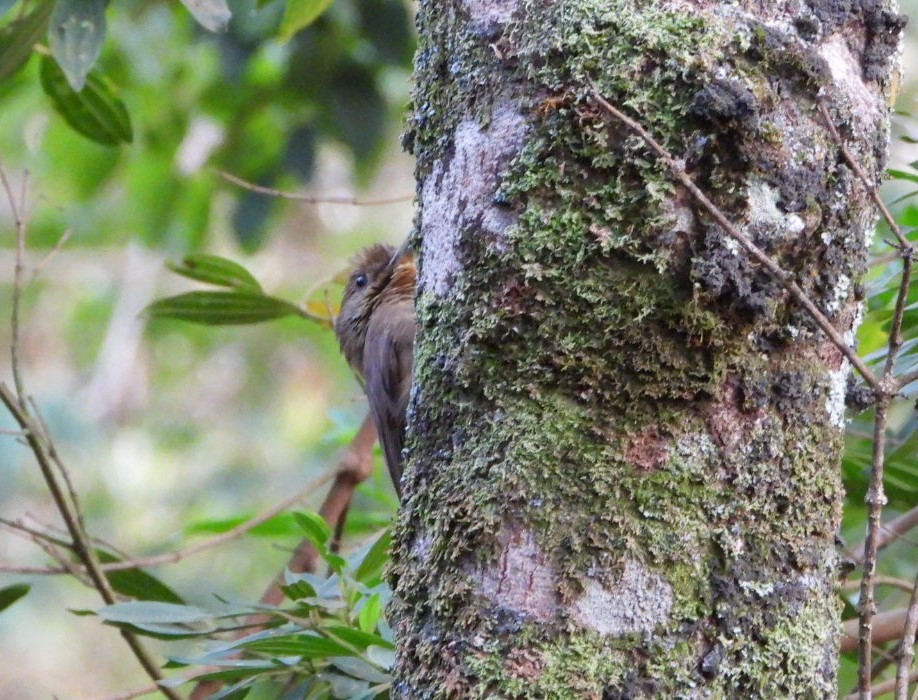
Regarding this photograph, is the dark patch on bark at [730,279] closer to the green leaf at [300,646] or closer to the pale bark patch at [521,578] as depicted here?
the pale bark patch at [521,578]

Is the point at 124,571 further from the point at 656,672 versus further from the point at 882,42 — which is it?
the point at 882,42

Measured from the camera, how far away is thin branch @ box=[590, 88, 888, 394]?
126 centimetres

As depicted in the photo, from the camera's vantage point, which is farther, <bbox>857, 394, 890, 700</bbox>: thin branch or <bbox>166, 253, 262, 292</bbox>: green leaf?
<bbox>166, 253, 262, 292</bbox>: green leaf

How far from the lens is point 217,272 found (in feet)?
9.35

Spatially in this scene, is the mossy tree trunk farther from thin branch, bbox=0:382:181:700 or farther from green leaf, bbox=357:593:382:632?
thin branch, bbox=0:382:181:700

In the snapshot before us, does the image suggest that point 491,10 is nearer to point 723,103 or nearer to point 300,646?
point 723,103

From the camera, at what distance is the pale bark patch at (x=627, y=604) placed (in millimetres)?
1258

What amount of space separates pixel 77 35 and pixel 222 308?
89 centimetres

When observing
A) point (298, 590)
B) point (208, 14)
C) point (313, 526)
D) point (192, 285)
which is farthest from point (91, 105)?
point (192, 285)

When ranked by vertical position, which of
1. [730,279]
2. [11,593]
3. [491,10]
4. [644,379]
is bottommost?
[11,593]

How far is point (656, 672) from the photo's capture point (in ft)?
4.07

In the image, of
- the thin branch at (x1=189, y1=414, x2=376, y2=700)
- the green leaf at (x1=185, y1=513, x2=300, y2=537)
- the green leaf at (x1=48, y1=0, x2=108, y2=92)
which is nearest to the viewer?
the green leaf at (x1=48, y1=0, x2=108, y2=92)

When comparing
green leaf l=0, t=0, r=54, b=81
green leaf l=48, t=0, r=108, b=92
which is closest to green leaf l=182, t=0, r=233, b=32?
green leaf l=48, t=0, r=108, b=92

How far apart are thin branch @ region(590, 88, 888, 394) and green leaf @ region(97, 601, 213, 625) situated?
1.06 m
